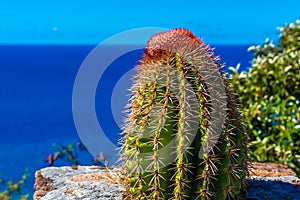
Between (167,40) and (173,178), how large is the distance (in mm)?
635

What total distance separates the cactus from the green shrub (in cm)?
238

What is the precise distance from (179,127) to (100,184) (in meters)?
0.87

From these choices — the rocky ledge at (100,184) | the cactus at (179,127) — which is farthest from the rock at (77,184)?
the cactus at (179,127)

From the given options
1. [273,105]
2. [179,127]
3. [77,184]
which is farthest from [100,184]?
[273,105]

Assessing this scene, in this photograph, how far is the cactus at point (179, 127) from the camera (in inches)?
90.2

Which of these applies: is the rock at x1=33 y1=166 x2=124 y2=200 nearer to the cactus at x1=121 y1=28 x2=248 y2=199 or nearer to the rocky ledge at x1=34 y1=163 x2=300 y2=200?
the rocky ledge at x1=34 y1=163 x2=300 y2=200

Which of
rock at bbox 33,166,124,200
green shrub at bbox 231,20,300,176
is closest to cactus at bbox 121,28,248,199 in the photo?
rock at bbox 33,166,124,200

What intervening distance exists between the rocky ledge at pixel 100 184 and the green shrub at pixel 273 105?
108cm

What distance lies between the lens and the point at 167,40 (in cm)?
244

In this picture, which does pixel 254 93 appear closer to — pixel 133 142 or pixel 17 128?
pixel 133 142

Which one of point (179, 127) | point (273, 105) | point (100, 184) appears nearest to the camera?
point (179, 127)

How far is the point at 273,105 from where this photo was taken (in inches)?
197

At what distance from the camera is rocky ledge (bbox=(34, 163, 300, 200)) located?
283 cm

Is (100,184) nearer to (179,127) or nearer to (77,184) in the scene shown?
(77,184)
